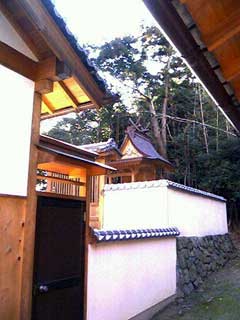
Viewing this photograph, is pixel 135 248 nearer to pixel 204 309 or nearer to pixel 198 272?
pixel 204 309

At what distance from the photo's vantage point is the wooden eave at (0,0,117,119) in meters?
3.63

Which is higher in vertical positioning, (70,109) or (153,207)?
(70,109)

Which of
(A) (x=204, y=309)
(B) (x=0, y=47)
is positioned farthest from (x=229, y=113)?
(A) (x=204, y=309)

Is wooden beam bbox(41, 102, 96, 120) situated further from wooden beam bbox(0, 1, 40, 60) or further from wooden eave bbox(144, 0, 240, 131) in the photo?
wooden eave bbox(144, 0, 240, 131)

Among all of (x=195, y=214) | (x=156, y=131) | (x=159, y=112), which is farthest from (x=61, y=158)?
(x=159, y=112)

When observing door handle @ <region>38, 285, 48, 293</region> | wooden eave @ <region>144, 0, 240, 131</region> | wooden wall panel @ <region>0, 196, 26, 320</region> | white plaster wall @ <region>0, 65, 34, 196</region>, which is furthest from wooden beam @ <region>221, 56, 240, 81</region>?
door handle @ <region>38, 285, 48, 293</region>

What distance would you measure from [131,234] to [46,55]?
11.1 ft

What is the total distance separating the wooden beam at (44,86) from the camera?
3.93 m

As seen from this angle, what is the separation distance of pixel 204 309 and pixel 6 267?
15.8ft

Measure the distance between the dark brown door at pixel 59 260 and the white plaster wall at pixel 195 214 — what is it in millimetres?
4154

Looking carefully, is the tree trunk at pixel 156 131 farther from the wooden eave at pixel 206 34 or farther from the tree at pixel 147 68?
the wooden eave at pixel 206 34

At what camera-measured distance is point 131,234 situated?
5902 mm

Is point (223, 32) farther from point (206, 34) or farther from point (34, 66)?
point (34, 66)

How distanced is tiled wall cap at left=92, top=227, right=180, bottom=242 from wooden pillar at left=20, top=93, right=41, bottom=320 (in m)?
1.24
